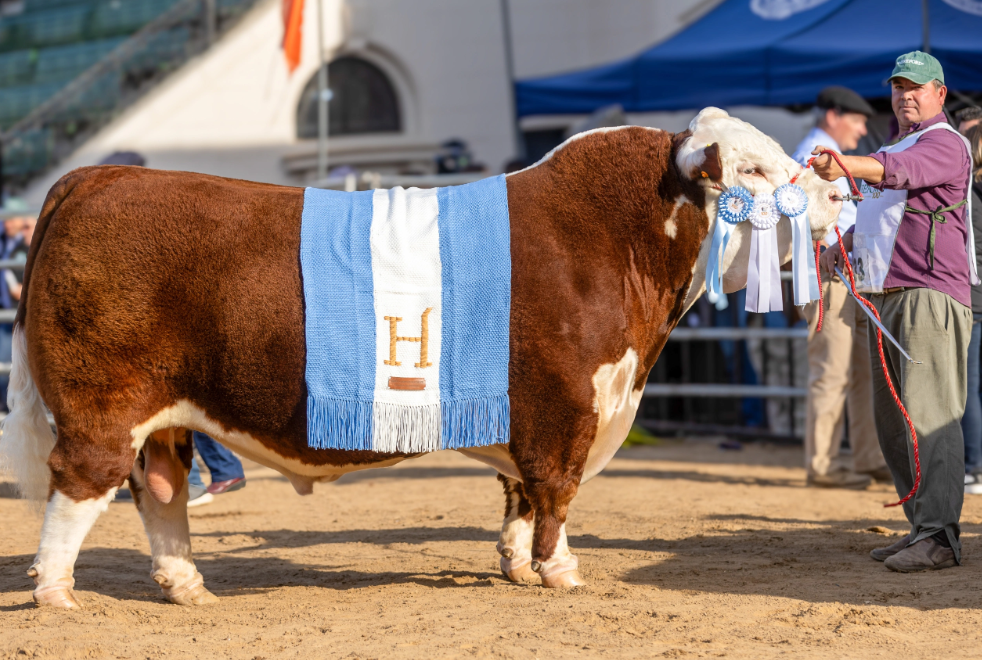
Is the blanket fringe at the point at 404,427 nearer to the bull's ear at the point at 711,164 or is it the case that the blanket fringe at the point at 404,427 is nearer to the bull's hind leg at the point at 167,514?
the bull's hind leg at the point at 167,514

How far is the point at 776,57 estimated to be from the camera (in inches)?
344

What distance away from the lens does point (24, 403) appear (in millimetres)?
4227

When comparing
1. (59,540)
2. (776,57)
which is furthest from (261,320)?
(776,57)

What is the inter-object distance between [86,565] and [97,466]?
123cm

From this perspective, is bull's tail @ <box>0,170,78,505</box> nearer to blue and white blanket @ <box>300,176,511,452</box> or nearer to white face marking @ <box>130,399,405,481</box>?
white face marking @ <box>130,399,405,481</box>

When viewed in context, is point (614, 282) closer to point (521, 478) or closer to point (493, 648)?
point (521, 478)

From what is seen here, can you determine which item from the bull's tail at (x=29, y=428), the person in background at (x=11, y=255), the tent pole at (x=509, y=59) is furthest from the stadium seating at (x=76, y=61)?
the bull's tail at (x=29, y=428)

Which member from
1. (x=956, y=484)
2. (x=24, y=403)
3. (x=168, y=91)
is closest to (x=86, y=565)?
(x=24, y=403)

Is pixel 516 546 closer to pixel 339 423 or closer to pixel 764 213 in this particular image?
pixel 339 423

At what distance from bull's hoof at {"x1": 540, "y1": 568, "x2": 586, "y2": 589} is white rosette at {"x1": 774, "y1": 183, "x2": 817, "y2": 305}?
1379 mm

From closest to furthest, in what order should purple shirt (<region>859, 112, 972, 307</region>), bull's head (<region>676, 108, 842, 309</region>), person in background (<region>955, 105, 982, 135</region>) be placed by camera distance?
bull's head (<region>676, 108, 842, 309</region>), purple shirt (<region>859, 112, 972, 307</region>), person in background (<region>955, 105, 982, 135</region>)

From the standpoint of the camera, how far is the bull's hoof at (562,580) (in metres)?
4.34

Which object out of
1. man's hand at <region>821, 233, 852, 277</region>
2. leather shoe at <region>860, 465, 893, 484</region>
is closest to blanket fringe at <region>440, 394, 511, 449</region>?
man's hand at <region>821, 233, 852, 277</region>

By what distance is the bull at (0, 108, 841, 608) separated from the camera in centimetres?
401
